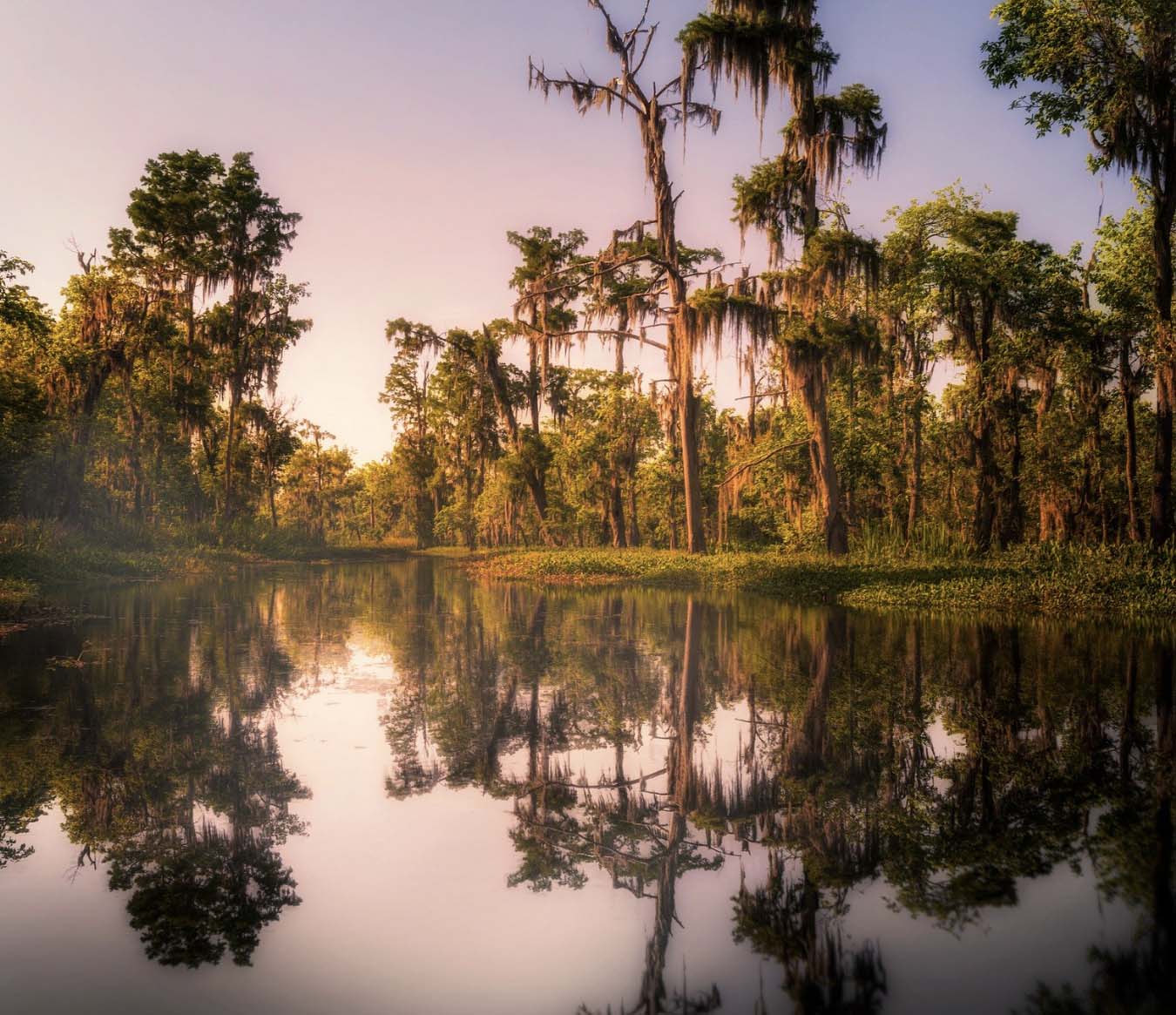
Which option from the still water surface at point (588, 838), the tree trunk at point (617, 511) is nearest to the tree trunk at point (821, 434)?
the still water surface at point (588, 838)

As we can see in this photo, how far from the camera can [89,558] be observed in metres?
24.0

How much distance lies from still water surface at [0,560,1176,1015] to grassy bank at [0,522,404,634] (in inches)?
250

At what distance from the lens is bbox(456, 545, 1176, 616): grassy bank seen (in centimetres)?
1600

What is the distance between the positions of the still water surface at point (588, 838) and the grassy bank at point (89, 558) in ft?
20.8

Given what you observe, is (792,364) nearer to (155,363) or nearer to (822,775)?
(822,775)

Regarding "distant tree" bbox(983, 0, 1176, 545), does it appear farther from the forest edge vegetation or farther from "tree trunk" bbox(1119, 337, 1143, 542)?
"tree trunk" bbox(1119, 337, 1143, 542)

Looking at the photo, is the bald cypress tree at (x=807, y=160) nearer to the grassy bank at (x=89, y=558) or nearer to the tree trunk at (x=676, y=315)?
the tree trunk at (x=676, y=315)

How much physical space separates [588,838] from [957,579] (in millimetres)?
15651

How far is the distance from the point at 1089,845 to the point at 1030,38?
2148 cm

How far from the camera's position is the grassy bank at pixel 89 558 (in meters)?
16.0

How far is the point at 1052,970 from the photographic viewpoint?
340 centimetres

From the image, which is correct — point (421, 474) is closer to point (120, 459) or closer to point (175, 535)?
point (120, 459)

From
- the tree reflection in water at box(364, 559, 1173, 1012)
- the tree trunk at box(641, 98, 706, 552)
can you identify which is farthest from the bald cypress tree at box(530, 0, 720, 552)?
the tree reflection in water at box(364, 559, 1173, 1012)

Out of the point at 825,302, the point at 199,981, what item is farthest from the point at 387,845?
the point at 825,302
